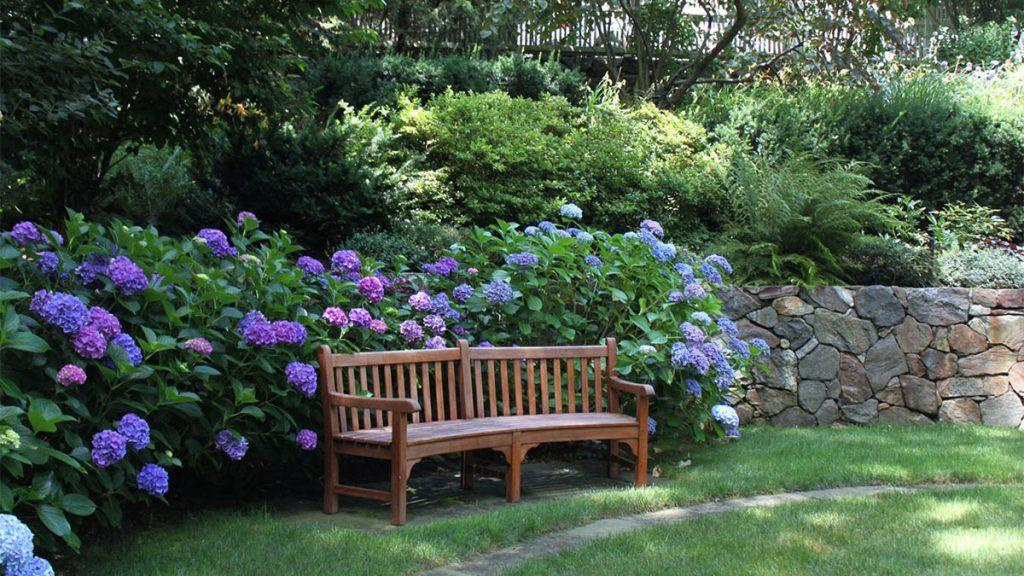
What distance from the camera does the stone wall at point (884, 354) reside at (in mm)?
8070

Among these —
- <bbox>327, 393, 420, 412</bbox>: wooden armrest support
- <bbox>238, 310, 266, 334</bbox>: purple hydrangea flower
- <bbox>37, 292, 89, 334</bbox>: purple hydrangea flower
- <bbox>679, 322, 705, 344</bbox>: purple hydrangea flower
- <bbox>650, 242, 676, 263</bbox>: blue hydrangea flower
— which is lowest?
<bbox>327, 393, 420, 412</bbox>: wooden armrest support

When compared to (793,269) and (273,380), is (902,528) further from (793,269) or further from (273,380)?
(793,269)

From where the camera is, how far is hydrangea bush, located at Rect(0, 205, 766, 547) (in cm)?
379

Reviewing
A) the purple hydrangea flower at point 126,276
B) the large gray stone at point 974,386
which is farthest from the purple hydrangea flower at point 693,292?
the purple hydrangea flower at point 126,276

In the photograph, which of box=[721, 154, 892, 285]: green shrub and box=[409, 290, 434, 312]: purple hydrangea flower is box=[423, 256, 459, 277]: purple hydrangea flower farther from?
box=[721, 154, 892, 285]: green shrub

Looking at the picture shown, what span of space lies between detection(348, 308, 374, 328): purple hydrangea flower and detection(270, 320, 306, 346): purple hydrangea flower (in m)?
0.55

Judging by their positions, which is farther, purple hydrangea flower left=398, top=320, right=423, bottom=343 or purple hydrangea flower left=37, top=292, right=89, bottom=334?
purple hydrangea flower left=398, top=320, right=423, bottom=343

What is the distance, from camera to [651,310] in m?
6.62

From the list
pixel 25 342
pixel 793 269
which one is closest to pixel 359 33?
pixel 793 269

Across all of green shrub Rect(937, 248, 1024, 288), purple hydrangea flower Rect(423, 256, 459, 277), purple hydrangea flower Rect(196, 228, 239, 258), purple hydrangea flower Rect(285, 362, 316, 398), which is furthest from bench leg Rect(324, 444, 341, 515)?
green shrub Rect(937, 248, 1024, 288)

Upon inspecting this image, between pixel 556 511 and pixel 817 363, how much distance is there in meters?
3.95

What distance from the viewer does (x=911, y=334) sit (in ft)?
26.9

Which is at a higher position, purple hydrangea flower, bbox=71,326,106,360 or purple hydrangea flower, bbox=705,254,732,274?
purple hydrangea flower, bbox=71,326,106,360

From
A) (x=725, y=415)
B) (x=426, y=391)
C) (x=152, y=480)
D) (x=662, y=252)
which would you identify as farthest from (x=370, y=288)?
(x=725, y=415)
